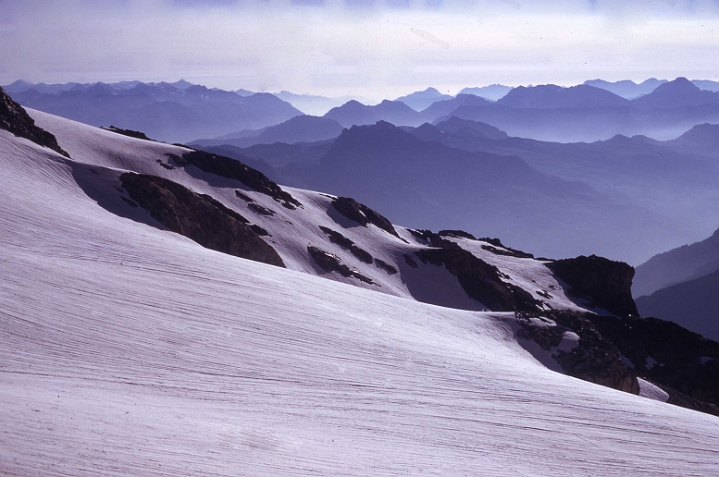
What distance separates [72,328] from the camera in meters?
14.1

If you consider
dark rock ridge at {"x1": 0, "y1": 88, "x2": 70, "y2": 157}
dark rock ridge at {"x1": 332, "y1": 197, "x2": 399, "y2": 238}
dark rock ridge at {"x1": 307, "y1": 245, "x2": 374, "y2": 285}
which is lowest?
dark rock ridge at {"x1": 307, "y1": 245, "x2": 374, "y2": 285}

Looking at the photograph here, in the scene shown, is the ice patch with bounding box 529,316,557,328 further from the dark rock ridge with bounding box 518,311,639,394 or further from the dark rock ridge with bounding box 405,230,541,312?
the dark rock ridge with bounding box 405,230,541,312

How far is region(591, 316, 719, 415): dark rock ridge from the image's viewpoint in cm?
4403

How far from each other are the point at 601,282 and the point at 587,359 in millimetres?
32338

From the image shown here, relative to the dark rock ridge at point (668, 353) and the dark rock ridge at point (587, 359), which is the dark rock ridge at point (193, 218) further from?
the dark rock ridge at point (668, 353)

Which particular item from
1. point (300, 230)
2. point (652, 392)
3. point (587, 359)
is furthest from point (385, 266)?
point (652, 392)

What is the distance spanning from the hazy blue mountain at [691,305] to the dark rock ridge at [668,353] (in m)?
112

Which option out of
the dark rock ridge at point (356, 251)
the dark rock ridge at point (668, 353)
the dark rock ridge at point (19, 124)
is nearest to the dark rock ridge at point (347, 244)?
the dark rock ridge at point (356, 251)

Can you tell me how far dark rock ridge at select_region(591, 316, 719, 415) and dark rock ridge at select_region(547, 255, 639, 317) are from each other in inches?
332

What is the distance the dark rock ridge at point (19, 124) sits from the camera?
35.8 meters

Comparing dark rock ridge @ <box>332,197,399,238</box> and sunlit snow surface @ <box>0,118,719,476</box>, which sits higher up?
dark rock ridge @ <box>332,197,399,238</box>

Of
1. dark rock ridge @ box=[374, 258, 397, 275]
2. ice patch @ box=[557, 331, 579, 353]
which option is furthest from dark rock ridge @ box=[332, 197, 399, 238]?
ice patch @ box=[557, 331, 579, 353]

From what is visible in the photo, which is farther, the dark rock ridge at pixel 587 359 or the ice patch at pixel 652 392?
the ice patch at pixel 652 392

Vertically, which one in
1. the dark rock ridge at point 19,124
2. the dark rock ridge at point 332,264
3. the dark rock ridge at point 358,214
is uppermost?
the dark rock ridge at point 19,124
